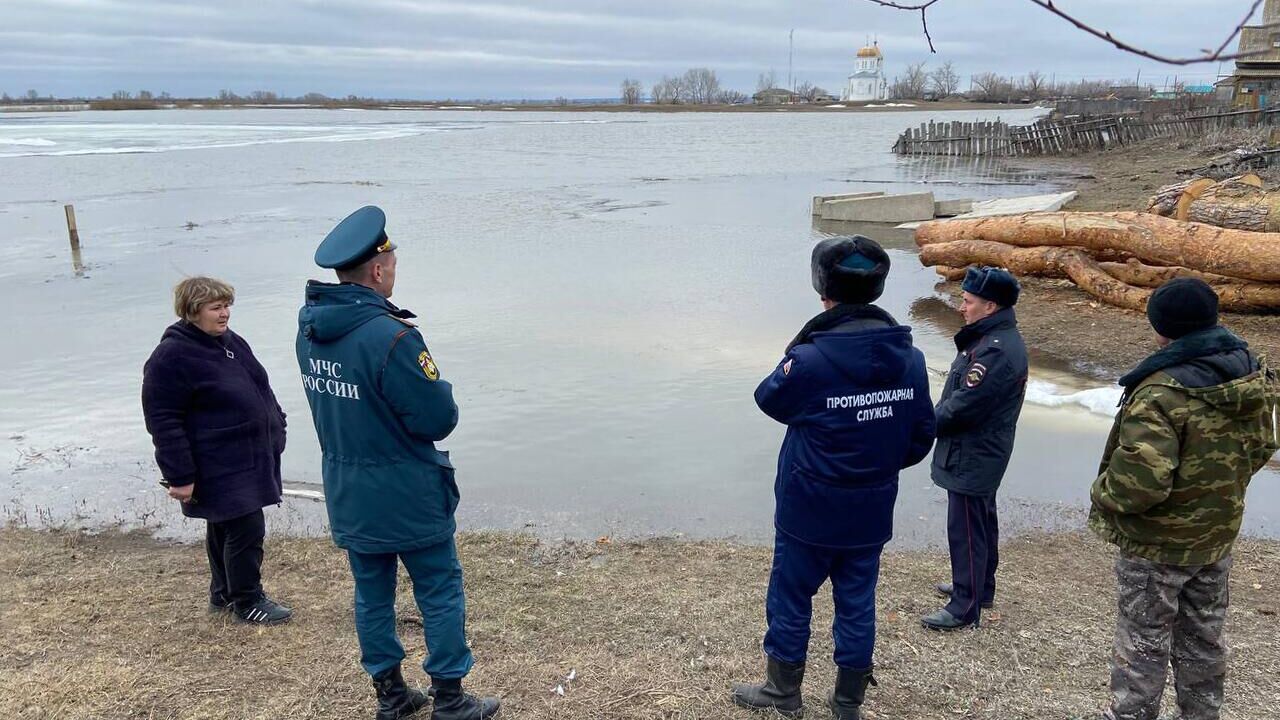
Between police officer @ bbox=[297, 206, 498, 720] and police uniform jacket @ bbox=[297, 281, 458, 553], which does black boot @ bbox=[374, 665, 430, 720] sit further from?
police uniform jacket @ bbox=[297, 281, 458, 553]

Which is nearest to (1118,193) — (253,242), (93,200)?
(253,242)

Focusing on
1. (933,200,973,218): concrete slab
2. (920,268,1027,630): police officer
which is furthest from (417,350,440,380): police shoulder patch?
(933,200,973,218): concrete slab

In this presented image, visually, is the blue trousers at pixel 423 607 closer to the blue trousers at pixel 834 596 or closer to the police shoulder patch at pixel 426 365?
the police shoulder patch at pixel 426 365

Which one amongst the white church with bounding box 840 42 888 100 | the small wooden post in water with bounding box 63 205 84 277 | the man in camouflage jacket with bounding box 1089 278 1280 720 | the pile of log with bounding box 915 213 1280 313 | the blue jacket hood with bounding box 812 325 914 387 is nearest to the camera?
the man in camouflage jacket with bounding box 1089 278 1280 720

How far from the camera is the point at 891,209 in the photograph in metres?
21.2

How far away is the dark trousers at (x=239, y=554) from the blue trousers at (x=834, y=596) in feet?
8.26

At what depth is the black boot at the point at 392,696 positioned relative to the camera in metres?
3.53

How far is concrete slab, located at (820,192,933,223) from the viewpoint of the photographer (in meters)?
21.1

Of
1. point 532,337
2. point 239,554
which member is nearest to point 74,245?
point 532,337

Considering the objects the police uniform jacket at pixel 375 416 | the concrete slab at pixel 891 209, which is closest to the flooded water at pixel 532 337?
the concrete slab at pixel 891 209

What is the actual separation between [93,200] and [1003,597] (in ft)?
92.1

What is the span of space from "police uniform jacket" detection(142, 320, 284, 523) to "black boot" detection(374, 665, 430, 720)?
1.25 metres

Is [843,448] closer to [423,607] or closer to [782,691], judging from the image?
[782,691]

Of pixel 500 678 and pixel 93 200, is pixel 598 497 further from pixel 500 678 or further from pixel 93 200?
pixel 93 200
